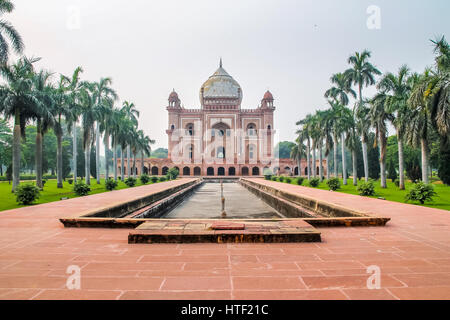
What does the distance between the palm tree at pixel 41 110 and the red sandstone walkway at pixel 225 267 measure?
13006mm

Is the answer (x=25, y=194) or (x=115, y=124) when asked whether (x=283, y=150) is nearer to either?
(x=115, y=124)

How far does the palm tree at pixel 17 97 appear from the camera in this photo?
14.4 metres

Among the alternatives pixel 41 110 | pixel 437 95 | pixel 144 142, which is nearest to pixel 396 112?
pixel 437 95

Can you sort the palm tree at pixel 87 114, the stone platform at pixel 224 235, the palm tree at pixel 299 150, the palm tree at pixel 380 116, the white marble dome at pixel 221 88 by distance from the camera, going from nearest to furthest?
the stone platform at pixel 224 235, the palm tree at pixel 380 116, the palm tree at pixel 87 114, the palm tree at pixel 299 150, the white marble dome at pixel 221 88

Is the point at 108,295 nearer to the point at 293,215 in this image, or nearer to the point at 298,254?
the point at 298,254

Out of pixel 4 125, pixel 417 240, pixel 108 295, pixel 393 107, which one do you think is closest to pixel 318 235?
pixel 417 240

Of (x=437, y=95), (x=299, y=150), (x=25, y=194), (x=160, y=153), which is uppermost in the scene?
(x=160, y=153)

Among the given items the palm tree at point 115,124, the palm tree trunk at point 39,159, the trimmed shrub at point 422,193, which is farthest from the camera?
the palm tree at point 115,124

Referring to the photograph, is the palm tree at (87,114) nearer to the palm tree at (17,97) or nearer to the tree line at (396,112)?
the palm tree at (17,97)

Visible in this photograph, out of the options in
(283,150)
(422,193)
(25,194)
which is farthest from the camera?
(283,150)

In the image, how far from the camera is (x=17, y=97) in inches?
575

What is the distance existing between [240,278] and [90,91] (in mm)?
20821

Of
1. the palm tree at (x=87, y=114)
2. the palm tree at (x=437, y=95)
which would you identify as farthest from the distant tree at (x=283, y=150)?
the palm tree at (x=437, y=95)

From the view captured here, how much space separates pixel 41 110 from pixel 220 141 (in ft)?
98.4
